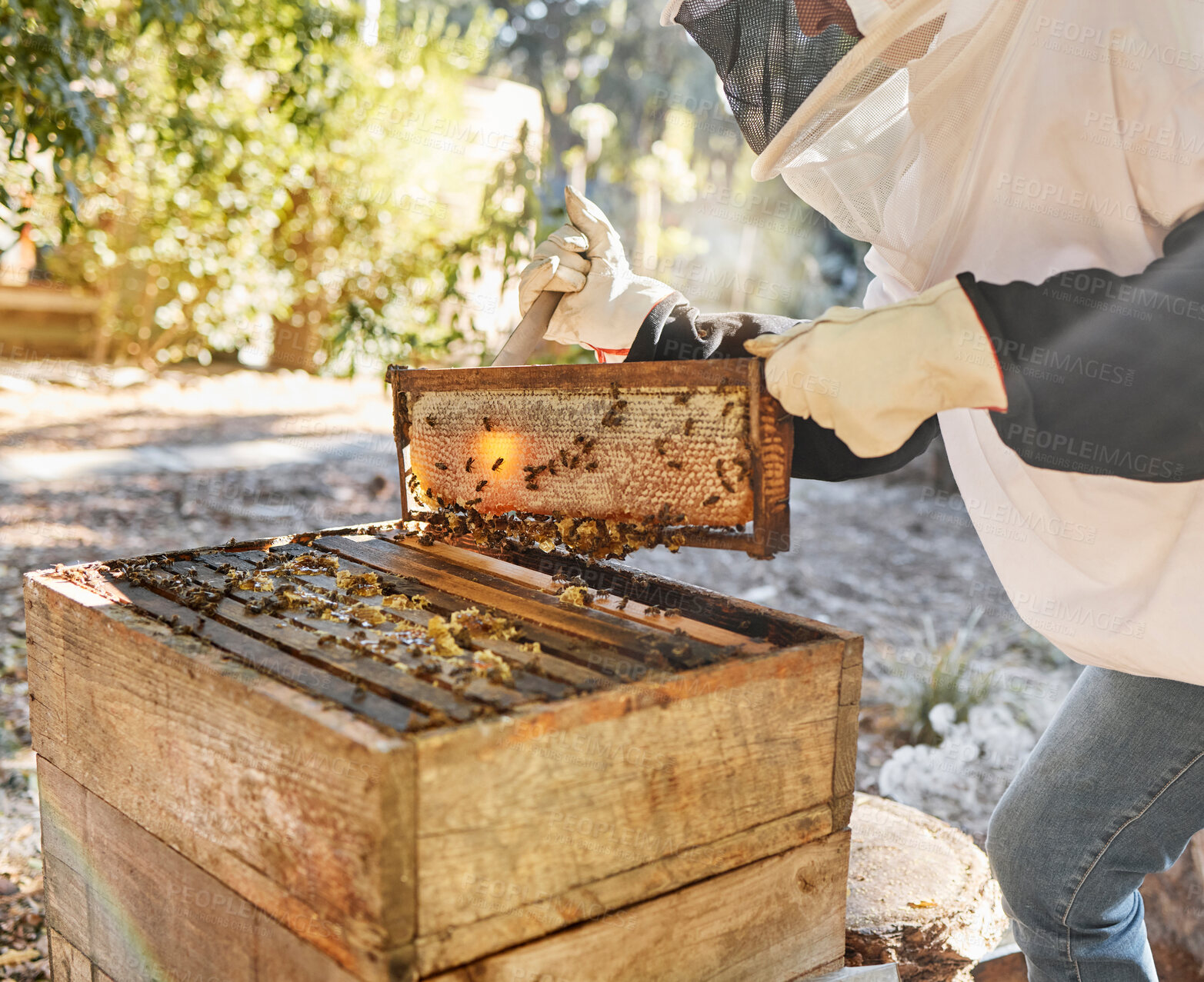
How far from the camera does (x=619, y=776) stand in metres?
1.17

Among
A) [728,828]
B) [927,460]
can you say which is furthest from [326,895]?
[927,460]

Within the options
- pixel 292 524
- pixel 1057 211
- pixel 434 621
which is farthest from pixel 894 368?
pixel 292 524

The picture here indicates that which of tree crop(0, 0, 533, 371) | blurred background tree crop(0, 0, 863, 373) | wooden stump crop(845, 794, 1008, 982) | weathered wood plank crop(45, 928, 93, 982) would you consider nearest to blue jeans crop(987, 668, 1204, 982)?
wooden stump crop(845, 794, 1008, 982)

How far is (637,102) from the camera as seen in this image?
16.2 metres

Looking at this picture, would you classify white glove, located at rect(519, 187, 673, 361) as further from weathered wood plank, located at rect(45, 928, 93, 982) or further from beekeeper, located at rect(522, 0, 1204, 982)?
weathered wood plank, located at rect(45, 928, 93, 982)

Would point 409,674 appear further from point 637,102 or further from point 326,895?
point 637,102

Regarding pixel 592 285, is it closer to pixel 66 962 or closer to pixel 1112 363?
pixel 1112 363

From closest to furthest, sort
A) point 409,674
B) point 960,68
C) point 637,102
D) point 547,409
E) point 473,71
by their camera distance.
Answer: point 409,674
point 960,68
point 547,409
point 473,71
point 637,102

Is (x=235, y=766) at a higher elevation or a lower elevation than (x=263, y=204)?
lower

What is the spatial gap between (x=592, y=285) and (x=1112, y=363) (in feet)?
3.19

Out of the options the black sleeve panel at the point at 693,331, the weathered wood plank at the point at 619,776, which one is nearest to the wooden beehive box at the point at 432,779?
the weathered wood plank at the point at 619,776

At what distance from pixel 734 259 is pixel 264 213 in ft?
32.6

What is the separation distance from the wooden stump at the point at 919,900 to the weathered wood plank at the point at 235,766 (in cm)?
105

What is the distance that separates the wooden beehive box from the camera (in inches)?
41.2
